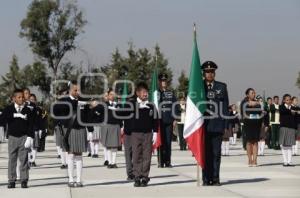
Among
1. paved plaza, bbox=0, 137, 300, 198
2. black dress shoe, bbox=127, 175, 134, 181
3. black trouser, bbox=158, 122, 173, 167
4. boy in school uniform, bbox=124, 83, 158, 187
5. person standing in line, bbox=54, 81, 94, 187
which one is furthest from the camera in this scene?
black trouser, bbox=158, 122, 173, 167

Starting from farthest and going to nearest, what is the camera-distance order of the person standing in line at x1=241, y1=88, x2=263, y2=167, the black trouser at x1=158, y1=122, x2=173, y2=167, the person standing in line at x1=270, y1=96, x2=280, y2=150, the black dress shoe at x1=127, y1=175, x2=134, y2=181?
the person standing in line at x1=270, y1=96, x2=280, y2=150
the person standing in line at x1=241, y1=88, x2=263, y2=167
the black trouser at x1=158, y1=122, x2=173, y2=167
the black dress shoe at x1=127, y1=175, x2=134, y2=181

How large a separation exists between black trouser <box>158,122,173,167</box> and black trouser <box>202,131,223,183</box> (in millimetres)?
4268

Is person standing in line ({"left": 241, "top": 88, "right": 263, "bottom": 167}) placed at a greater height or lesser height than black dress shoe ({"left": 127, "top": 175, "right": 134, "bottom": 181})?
greater

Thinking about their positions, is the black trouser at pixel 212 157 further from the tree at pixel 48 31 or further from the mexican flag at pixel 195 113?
the tree at pixel 48 31

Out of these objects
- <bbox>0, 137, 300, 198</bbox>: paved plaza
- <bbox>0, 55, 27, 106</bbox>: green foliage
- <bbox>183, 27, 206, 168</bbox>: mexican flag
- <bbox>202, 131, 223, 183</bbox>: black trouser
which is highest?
<bbox>0, 55, 27, 106</bbox>: green foliage

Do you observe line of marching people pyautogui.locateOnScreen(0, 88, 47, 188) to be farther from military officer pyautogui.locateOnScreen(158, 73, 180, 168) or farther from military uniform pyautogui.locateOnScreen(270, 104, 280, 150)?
military uniform pyautogui.locateOnScreen(270, 104, 280, 150)

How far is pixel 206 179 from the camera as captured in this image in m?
12.9

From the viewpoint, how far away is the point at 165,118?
17.6 metres

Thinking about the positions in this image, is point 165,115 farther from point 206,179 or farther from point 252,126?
point 206,179

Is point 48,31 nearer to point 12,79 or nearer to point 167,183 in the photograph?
point 12,79

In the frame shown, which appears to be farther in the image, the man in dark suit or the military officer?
the military officer

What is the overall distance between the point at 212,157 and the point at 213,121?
2.04ft

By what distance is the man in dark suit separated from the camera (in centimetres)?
1298

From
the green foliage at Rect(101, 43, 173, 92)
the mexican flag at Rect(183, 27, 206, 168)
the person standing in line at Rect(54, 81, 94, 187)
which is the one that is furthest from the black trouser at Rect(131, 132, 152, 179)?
the green foliage at Rect(101, 43, 173, 92)
